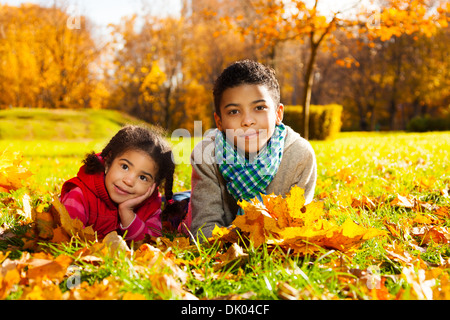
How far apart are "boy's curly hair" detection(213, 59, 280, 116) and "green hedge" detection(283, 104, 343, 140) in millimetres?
11677

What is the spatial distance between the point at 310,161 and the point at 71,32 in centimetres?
2330

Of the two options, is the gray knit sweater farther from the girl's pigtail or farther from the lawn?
the girl's pigtail

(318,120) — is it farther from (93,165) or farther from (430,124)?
(93,165)

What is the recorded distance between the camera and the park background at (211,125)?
58.6 inches

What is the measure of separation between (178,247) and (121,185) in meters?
0.68

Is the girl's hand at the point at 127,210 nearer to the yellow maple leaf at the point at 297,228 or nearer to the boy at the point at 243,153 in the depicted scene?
the boy at the point at 243,153

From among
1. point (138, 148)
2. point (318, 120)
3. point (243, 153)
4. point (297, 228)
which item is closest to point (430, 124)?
point (318, 120)

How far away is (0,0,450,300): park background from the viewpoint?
149 centimetres

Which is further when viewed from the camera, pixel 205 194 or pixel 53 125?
pixel 53 125

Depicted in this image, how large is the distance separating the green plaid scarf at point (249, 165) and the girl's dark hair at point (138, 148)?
1.24 ft

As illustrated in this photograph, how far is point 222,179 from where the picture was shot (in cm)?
257

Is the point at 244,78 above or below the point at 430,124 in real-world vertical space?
above
